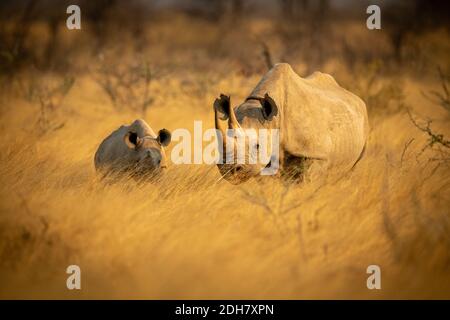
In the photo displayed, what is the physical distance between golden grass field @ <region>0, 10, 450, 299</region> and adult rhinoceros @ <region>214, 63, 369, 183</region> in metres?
0.34

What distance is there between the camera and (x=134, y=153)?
9148 millimetres

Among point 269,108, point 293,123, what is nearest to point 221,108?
point 269,108

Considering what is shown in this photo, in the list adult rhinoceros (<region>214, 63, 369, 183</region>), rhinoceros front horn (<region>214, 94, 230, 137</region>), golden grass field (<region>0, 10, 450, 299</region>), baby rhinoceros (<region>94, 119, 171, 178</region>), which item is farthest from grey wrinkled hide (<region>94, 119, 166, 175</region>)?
rhinoceros front horn (<region>214, 94, 230, 137</region>)

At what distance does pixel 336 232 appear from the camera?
6.25m

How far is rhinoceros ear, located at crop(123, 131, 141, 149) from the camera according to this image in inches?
360

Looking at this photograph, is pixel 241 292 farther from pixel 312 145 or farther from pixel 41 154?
pixel 41 154

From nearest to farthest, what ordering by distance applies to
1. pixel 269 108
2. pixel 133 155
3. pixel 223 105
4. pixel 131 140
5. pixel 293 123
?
pixel 223 105, pixel 269 108, pixel 293 123, pixel 133 155, pixel 131 140

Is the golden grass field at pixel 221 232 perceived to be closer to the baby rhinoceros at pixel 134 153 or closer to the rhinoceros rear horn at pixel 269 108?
the baby rhinoceros at pixel 134 153

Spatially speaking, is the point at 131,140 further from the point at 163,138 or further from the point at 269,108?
the point at 269,108

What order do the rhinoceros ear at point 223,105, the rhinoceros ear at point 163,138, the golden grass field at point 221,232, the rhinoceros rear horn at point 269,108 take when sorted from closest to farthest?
the golden grass field at point 221,232
the rhinoceros ear at point 223,105
the rhinoceros rear horn at point 269,108
the rhinoceros ear at point 163,138

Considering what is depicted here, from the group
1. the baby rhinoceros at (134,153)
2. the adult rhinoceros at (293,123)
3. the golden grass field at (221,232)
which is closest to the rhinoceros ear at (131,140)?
the baby rhinoceros at (134,153)

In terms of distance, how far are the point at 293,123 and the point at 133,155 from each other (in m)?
1.97

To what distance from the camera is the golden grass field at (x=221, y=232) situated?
5.53m

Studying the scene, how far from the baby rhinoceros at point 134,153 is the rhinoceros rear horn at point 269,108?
1459 millimetres
